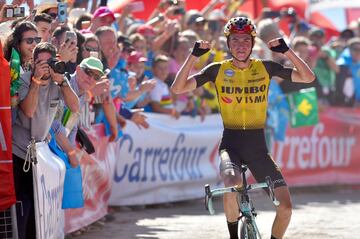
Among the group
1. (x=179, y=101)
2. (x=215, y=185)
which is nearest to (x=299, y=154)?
(x=215, y=185)

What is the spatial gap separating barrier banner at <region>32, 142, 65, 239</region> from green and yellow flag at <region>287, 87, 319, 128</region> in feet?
24.2

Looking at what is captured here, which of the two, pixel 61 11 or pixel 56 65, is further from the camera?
pixel 61 11

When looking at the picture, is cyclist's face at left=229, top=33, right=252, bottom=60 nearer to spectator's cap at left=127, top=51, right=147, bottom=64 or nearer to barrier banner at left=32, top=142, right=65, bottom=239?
barrier banner at left=32, top=142, right=65, bottom=239

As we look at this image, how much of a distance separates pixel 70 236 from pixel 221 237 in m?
1.57

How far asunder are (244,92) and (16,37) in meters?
2.01

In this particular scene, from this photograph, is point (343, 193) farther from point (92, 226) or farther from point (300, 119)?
point (92, 226)

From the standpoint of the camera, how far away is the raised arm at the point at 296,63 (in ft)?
26.9

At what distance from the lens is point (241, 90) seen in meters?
8.54

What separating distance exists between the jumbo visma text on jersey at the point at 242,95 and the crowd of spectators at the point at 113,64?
1207 mm

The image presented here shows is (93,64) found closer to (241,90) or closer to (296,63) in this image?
(241,90)

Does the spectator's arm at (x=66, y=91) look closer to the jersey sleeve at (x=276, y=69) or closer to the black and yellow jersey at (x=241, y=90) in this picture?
the black and yellow jersey at (x=241, y=90)

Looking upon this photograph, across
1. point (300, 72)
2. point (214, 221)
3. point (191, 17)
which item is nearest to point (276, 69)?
point (300, 72)

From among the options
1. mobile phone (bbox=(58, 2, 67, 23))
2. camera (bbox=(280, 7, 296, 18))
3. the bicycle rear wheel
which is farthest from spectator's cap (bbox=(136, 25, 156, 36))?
the bicycle rear wheel

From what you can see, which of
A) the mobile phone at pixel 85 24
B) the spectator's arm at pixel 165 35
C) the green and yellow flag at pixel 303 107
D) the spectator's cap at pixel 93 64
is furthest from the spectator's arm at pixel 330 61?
the spectator's cap at pixel 93 64
